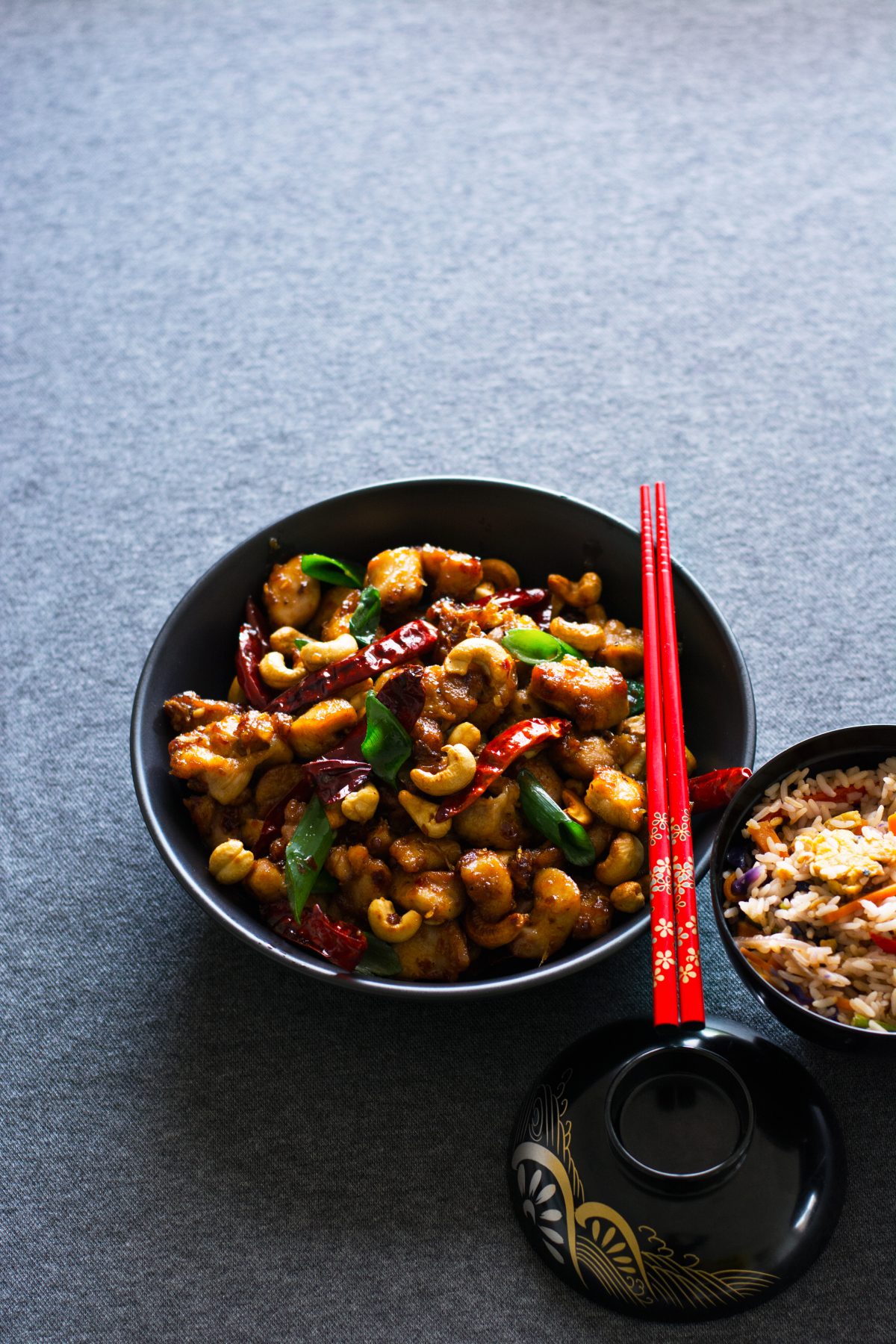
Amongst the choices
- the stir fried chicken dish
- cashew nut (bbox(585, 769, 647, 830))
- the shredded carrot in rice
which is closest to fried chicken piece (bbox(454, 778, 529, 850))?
the stir fried chicken dish

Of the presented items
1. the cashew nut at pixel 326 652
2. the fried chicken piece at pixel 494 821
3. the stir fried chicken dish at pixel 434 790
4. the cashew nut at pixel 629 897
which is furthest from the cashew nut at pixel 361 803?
the cashew nut at pixel 629 897

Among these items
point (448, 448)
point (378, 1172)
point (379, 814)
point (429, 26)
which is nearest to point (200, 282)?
point (448, 448)

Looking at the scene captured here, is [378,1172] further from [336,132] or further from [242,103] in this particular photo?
[242,103]

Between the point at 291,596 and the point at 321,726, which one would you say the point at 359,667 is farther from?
the point at 291,596

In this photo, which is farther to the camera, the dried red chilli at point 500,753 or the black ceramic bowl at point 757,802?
the dried red chilli at point 500,753

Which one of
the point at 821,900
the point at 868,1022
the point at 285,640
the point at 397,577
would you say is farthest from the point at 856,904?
the point at 285,640

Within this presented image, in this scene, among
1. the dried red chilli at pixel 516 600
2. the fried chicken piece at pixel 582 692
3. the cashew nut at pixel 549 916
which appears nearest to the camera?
the cashew nut at pixel 549 916

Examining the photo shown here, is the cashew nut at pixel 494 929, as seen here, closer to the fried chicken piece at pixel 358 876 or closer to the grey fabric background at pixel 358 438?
the fried chicken piece at pixel 358 876
